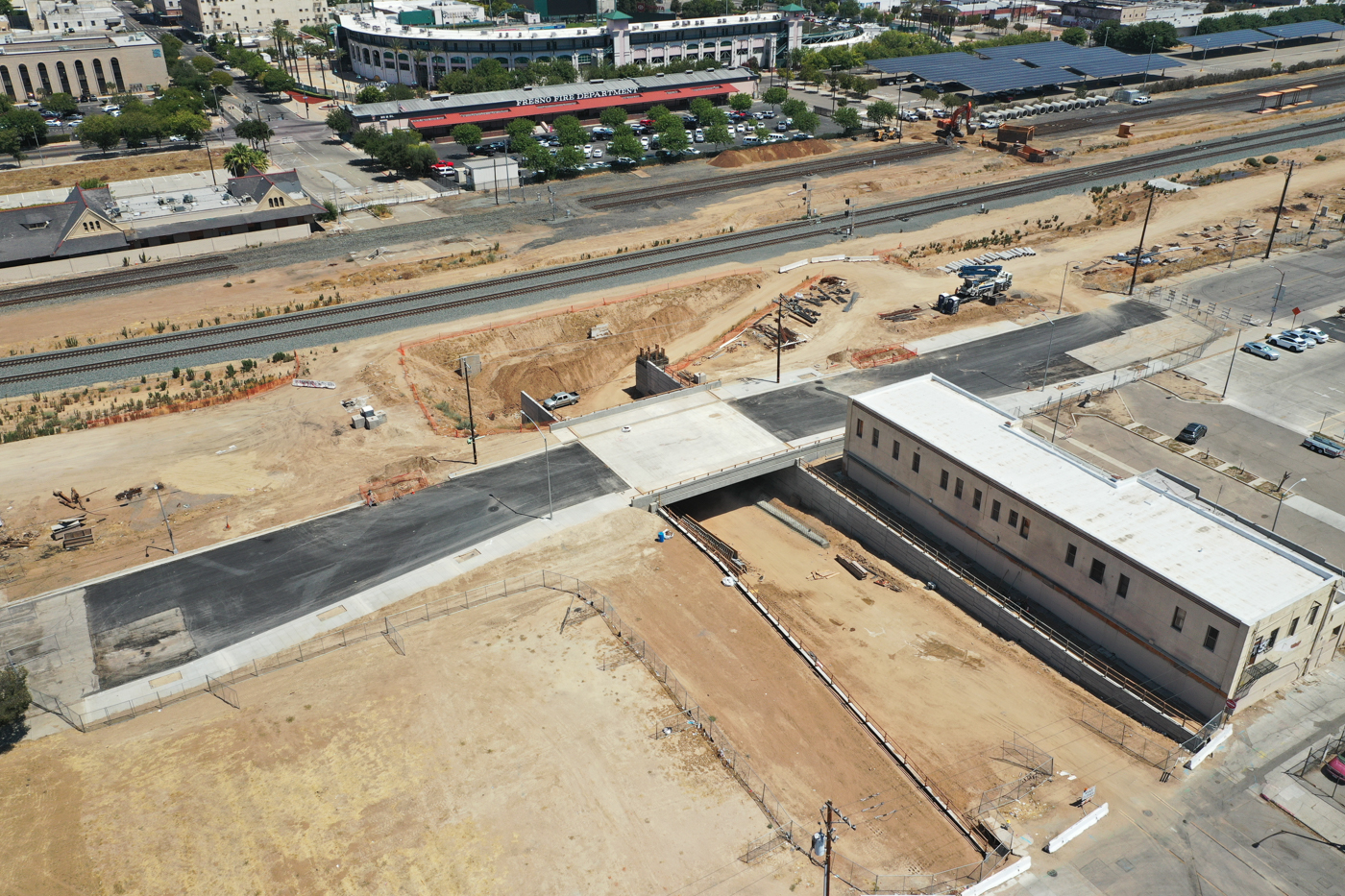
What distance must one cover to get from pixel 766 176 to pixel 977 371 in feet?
209

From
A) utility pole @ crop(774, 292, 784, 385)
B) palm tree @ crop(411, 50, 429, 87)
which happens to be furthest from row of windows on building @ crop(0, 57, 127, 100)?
utility pole @ crop(774, 292, 784, 385)

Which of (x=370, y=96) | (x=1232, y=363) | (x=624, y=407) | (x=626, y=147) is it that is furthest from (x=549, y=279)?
(x=370, y=96)

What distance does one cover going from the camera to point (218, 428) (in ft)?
225

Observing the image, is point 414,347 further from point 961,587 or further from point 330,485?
point 961,587

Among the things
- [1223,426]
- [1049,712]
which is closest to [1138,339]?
[1223,426]

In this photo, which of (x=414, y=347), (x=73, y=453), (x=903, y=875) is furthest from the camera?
(x=414, y=347)

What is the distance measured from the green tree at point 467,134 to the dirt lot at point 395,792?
10869 centimetres

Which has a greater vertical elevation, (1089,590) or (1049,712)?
(1089,590)

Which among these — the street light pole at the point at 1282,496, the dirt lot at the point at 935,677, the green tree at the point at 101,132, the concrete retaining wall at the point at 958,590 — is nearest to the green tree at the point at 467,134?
→ the green tree at the point at 101,132

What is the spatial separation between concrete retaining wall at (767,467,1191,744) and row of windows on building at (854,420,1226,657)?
12.6 ft

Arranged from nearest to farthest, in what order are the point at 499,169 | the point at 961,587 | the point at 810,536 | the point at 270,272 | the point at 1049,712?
the point at 1049,712, the point at 961,587, the point at 810,536, the point at 270,272, the point at 499,169

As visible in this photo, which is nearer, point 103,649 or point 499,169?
point 103,649

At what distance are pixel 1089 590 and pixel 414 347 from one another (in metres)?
55.9

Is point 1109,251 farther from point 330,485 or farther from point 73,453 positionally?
point 73,453
